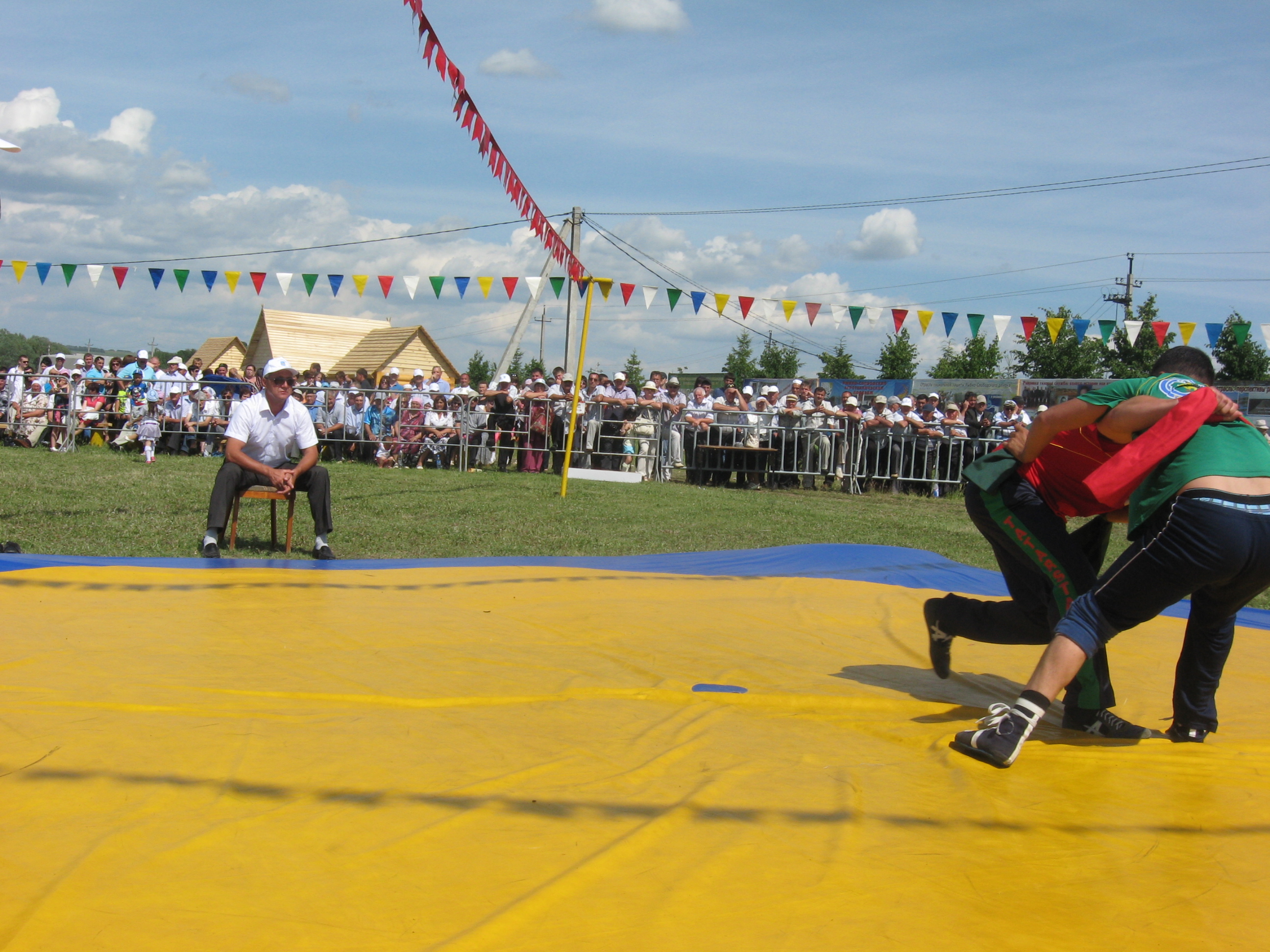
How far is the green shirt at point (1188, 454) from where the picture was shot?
274 cm

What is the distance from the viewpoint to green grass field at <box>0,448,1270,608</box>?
696cm

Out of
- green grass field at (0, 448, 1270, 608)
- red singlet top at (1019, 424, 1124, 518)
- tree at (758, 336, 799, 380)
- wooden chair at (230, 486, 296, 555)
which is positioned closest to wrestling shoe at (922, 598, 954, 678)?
red singlet top at (1019, 424, 1124, 518)

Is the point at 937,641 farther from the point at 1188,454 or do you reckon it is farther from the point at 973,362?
the point at 973,362

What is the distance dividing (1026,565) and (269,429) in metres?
4.77

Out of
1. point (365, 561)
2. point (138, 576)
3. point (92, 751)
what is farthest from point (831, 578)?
point (92, 751)

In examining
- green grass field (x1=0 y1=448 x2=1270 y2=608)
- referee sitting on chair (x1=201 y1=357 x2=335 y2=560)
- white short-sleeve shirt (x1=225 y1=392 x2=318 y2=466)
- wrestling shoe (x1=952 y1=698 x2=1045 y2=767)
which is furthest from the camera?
green grass field (x1=0 y1=448 x2=1270 y2=608)

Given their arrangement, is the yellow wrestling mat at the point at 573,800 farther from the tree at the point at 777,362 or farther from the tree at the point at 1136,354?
the tree at the point at 777,362

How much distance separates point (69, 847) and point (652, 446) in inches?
495

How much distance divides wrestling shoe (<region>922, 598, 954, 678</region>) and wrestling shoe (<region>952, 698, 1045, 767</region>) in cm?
86

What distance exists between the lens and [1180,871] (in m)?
2.06

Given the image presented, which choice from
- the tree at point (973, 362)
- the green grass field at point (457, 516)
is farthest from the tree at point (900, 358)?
the green grass field at point (457, 516)

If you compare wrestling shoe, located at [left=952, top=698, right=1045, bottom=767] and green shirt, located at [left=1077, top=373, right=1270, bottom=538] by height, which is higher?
green shirt, located at [left=1077, top=373, right=1270, bottom=538]

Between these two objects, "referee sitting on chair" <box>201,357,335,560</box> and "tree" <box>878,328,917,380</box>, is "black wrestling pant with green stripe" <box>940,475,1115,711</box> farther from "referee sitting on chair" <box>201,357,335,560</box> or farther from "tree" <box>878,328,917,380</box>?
"tree" <box>878,328,917,380</box>

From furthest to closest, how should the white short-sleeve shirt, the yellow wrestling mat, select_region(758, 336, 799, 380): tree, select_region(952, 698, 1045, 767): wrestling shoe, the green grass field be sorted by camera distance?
select_region(758, 336, 799, 380): tree < the green grass field < the white short-sleeve shirt < select_region(952, 698, 1045, 767): wrestling shoe < the yellow wrestling mat
